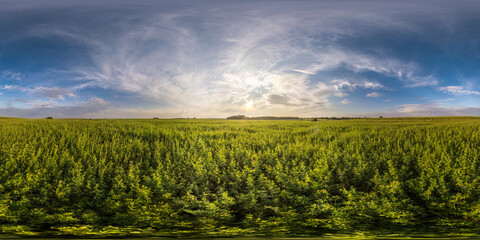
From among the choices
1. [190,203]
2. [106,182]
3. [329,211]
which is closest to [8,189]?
[106,182]

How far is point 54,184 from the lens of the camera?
5445 millimetres

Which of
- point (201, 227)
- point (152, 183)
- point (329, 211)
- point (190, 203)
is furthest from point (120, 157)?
point (329, 211)

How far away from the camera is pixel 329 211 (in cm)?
489

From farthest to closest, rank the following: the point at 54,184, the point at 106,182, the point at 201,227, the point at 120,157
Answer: the point at 120,157 < the point at 106,182 < the point at 54,184 < the point at 201,227

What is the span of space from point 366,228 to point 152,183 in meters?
5.49

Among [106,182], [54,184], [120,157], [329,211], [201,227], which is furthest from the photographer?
[120,157]

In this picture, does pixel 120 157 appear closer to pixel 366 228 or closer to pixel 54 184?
pixel 54 184

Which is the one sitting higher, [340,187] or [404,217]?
[340,187]

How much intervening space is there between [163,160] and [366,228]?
6.38 m

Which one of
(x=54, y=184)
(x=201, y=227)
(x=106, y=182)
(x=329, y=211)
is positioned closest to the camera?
(x=201, y=227)

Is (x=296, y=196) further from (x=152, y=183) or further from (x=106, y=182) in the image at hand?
(x=106, y=182)

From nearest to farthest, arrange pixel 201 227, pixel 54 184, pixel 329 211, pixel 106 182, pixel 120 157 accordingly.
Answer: pixel 201 227
pixel 329 211
pixel 54 184
pixel 106 182
pixel 120 157

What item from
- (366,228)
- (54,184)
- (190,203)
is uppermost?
(54,184)

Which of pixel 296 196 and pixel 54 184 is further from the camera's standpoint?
pixel 54 184
